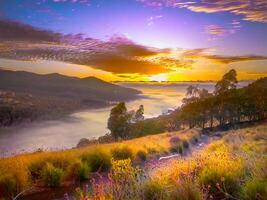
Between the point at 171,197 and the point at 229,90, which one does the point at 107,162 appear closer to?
the point at 171,197

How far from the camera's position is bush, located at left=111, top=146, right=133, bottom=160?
50.5 ft

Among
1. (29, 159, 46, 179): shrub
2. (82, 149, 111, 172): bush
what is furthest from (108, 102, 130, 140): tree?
(29, 159, 46, 179): shrub

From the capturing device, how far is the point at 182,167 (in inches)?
344

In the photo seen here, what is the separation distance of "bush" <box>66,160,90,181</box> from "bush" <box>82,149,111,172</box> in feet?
4.54

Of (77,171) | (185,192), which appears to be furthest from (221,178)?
(77,171)

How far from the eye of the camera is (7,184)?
31.3 ft

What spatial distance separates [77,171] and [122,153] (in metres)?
4.14

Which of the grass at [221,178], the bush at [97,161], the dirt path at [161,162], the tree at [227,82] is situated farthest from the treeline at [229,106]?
the grass at [221,178]

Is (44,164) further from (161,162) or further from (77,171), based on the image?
(161,162)

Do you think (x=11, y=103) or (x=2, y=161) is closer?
(x=2, y=161)

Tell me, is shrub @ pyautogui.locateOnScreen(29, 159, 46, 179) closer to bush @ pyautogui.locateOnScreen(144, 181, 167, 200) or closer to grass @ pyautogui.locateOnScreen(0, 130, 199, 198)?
Answer: grass @ pyautogui.locateOnScreen(0, 130, 199, 198)

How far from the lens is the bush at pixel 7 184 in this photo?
9492 mm

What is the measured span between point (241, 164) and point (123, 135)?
55.4 metres

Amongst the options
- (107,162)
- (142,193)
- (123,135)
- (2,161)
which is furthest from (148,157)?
(123,135)
